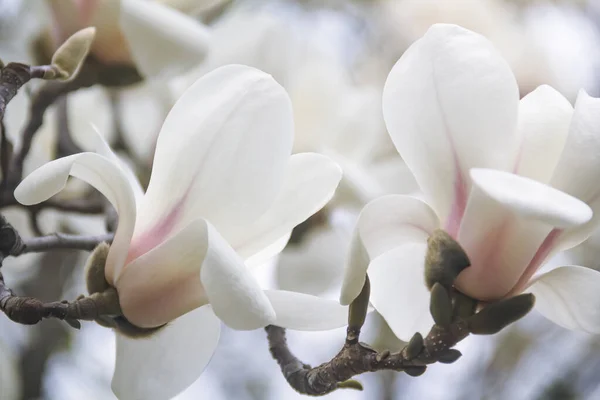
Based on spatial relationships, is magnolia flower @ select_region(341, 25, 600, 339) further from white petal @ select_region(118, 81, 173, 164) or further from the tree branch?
white petal @ select_region(118, 81, 173, 164)

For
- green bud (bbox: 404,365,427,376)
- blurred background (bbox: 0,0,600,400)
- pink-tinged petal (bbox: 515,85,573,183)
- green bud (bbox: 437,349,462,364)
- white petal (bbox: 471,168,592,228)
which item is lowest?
blurred background (bbox: 0,0,600,400)

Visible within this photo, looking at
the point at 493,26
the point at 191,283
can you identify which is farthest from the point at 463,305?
the point at 493,26

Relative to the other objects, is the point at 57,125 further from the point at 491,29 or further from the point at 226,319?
the point at 491,29

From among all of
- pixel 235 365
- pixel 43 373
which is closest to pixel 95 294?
pixel 43 373

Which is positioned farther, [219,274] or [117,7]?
[117,7]

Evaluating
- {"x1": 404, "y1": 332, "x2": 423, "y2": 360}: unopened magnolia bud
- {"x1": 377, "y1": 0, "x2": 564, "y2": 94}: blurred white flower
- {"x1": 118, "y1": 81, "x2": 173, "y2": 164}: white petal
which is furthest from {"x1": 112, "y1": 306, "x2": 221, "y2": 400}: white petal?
{"x1": 377, "y1": 0, "x2": 564, "y2": 94}: blurred white flower

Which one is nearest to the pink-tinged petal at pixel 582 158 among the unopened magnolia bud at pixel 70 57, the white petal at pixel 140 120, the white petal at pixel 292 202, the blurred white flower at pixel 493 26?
the white petal at pixel 292 202
